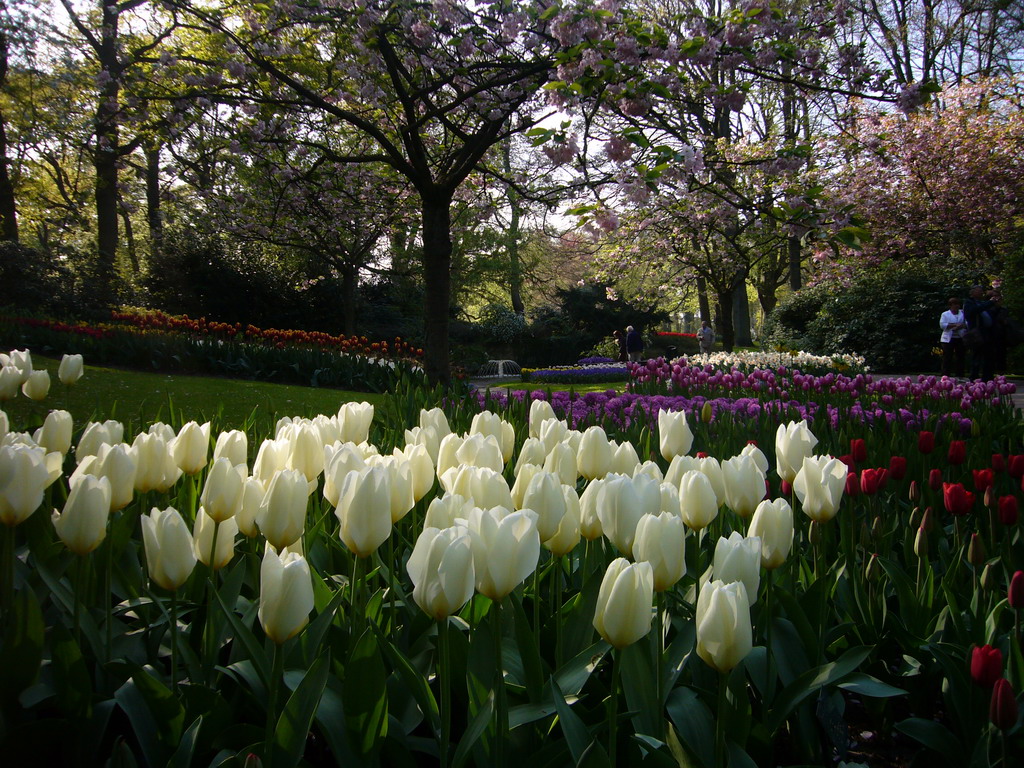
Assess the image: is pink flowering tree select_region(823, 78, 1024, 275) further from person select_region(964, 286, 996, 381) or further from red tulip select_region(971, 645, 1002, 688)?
red tulip select_region(971, 645, 1002, 688)

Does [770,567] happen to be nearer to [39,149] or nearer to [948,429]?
[948,429]

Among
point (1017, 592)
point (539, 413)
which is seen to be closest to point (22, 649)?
point (539, 413)

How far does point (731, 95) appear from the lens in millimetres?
6625

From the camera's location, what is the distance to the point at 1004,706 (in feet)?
3.48

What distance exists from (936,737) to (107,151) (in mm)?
10122

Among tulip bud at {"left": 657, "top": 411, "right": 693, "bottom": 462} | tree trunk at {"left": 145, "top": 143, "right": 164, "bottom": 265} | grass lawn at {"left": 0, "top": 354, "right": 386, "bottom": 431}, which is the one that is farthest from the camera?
tree trunk at {"left": 145, "top": 143, "right": 164, "bottom": 265}

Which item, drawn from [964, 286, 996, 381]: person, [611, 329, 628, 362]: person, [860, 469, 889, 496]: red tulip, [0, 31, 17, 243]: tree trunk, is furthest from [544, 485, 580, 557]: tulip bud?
[611, 329, 628, 362]: person

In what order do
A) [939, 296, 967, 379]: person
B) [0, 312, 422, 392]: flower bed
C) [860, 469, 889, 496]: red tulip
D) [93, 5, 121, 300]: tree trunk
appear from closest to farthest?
[860, 469, 889, 496]: red tulip < [93, 5, 121, 300]: tree trunk < [0, 312, 422, 392]: flower bed < [939, 296, 967, 379]: person

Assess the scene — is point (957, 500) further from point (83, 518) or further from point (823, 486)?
point (83, 518)

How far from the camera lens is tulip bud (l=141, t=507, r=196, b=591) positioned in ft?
4.09

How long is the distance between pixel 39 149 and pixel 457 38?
2209 cm

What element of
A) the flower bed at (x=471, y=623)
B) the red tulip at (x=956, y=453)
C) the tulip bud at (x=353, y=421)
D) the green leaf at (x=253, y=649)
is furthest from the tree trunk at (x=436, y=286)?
the green leaf at (x=253, y=649)

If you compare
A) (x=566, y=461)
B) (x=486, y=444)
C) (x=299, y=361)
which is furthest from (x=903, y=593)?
(x=299, y=361)

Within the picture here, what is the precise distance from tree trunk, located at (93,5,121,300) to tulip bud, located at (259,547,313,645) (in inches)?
347
